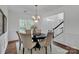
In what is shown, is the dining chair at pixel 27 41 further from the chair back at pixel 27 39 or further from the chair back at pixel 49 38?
the chair back at pixel 49 38

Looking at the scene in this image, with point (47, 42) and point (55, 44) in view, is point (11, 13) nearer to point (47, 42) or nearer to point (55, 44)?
point (47, 42)

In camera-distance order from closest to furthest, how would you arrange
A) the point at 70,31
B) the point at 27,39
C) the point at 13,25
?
the point at 13,25 → the point at 70,31 → the point at 27,39

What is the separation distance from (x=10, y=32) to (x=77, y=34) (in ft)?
3.82

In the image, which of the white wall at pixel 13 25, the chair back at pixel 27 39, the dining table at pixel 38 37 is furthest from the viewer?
the dining table at pixel 38 37

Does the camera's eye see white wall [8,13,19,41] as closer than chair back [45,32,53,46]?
Yes

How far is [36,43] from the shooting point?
6.33 feet

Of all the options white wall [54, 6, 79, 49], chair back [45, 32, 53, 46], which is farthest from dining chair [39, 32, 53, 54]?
white wall [54, 6, 79, 49]

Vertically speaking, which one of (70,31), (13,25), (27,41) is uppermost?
(13,25)

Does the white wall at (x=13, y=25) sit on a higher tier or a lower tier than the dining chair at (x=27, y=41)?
higher

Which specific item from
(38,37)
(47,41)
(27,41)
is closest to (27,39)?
(27,41)

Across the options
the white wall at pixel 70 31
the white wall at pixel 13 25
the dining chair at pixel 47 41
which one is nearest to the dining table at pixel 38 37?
the dining chair at pixel 47 41

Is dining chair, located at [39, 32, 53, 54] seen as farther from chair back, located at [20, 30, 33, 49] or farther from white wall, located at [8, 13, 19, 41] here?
white wall, located at [8, 13, 19, 41]

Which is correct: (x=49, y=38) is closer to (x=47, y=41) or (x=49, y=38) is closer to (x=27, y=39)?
(x=47, y=41)
